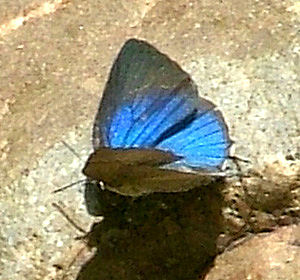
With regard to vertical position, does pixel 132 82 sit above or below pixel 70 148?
above

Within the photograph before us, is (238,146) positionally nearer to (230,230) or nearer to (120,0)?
(230,230)

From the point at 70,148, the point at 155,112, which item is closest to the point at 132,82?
the point at 155,112

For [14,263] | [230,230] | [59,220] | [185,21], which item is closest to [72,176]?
[59,220]

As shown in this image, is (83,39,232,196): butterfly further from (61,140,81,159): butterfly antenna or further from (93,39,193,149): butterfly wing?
(61,140,81,159): butterfly antenna

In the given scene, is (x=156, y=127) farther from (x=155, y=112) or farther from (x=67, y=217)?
(x=67, y=217)

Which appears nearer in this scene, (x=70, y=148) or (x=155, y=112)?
(x=155, y=112)

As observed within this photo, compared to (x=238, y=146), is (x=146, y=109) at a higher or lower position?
higher

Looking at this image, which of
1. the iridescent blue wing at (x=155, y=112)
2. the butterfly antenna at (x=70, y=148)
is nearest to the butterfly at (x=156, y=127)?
the iridescent blue wing at (x=155, y=112)

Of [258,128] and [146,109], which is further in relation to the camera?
[258,128]
